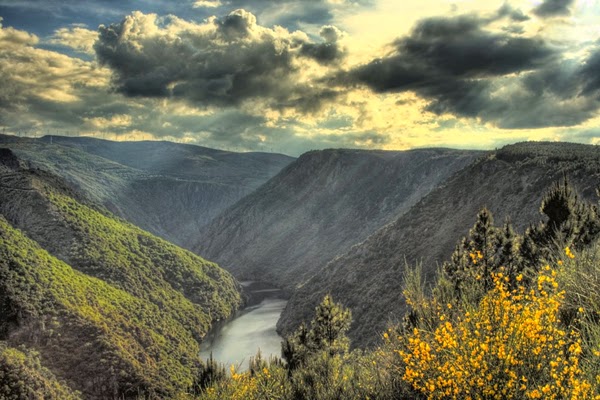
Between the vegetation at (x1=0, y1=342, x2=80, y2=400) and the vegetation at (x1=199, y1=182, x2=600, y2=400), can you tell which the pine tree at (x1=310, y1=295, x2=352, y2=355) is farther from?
the vegetation at (x1=199, y1=182, x2=600, y2=400)

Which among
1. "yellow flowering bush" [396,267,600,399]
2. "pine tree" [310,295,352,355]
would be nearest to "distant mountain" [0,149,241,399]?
"pine tree" [310,295,352,355]

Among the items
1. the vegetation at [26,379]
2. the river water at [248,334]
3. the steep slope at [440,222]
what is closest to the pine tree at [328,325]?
the steep slope at [440,222]

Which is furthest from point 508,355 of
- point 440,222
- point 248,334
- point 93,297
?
point 248,334

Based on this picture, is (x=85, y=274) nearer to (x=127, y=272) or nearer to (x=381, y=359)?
(x=127, y=272)

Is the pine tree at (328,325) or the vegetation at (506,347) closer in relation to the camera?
the vegetation at (506,347)

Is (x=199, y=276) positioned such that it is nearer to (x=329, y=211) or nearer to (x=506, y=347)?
(x=329, y=211)

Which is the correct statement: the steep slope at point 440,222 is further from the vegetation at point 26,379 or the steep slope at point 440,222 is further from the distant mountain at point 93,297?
the vegetation at point 26,379
